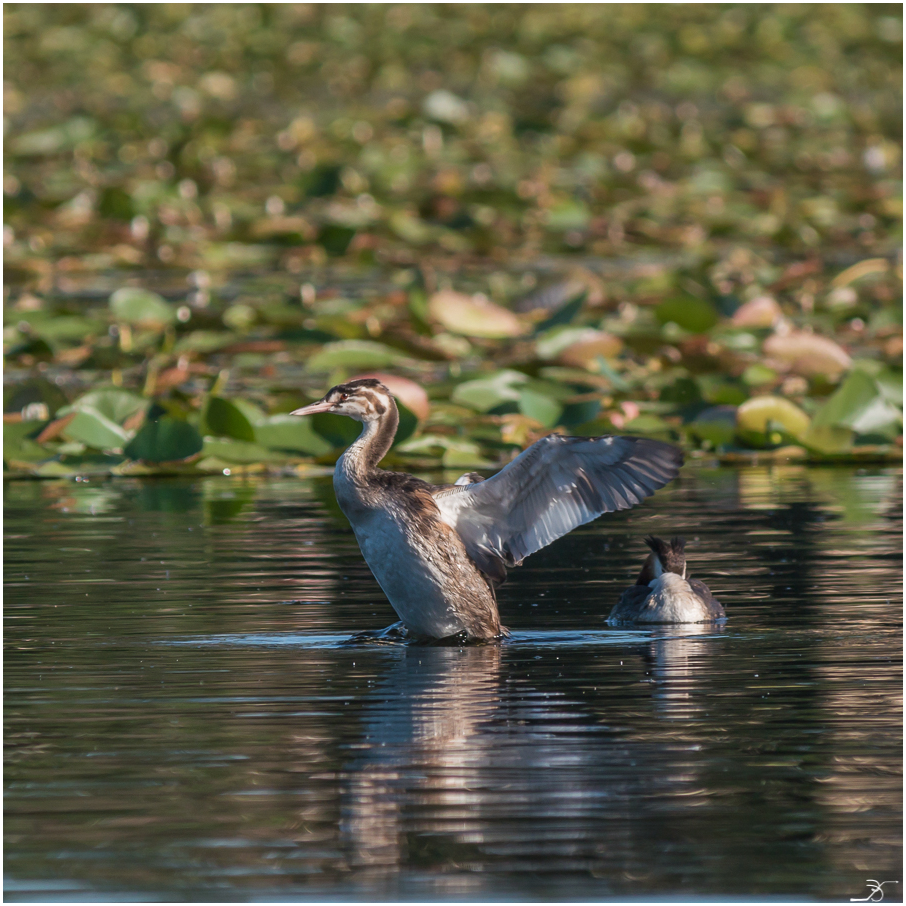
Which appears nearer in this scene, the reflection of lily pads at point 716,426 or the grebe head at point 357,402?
the grebe head at point 357,402

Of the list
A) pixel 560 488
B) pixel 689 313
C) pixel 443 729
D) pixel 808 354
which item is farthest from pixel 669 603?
pixel 689 313

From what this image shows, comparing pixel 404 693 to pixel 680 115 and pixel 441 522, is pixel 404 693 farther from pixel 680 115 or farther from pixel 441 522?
pixel 680 115

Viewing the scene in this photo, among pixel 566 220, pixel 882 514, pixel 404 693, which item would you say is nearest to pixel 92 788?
pixel 404 693

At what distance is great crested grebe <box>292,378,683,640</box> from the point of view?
7.80m

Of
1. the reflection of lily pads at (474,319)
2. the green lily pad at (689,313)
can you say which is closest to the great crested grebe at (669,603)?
the green lily pad at (689,313)

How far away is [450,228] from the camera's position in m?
21.0

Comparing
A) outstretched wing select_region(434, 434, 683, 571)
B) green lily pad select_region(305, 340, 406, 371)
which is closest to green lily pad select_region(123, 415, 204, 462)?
green lily pad select_region(305, 340, 406, 371)

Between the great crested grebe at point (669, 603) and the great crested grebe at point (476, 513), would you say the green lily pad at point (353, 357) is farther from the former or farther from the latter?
the great crested grebe at point (669, 603)

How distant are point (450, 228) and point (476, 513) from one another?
43.4ft

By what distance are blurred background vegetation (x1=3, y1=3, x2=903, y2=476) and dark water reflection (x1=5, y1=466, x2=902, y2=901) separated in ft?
7.45

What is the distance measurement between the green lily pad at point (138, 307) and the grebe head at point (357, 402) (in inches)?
281

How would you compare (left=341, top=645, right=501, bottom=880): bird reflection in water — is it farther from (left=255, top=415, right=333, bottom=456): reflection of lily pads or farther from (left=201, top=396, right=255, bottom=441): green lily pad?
(left=255, top=415, right=333, bottom=456): reflection of lily pads

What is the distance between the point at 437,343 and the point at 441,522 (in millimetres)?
6927

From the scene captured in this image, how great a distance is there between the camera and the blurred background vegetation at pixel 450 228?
12.2 meters
